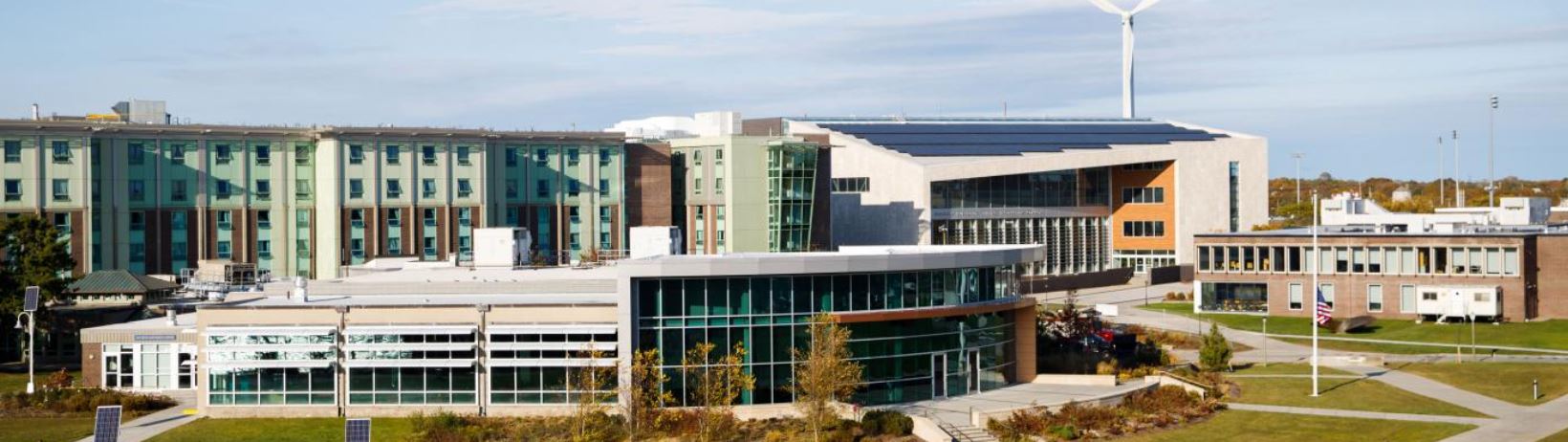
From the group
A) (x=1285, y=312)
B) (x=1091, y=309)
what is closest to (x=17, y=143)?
(x=1091, y=309)

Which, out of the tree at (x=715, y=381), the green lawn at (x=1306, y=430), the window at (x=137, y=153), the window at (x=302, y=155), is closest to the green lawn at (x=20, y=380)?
the window at (x=137, y=153)

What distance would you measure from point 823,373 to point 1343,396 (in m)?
22.6

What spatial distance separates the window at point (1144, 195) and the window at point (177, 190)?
74452 mm

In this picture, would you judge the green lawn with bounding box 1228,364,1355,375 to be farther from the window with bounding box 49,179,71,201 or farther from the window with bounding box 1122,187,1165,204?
the window with bounding box 1122,187,1165,204

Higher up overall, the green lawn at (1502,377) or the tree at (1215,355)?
the tree at (1215,355)

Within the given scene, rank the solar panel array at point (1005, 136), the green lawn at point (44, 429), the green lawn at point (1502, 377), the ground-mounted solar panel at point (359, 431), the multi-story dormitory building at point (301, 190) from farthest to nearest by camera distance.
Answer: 1. the solar panel array at point (1005, 136)
2. the multi-story dormitory building at point (301, 190)
3. the green lawn at point (1502, 377)
4. the green lawn at point (44, 429)
5. the ground-mounted solar panel at point (359, 431)

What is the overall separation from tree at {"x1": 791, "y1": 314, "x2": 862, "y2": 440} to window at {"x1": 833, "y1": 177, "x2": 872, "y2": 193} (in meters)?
65.6

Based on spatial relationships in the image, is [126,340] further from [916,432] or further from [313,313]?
[916,432]

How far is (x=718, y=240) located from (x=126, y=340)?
159ft

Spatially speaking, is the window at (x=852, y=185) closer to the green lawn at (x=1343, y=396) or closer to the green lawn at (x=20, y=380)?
the green lawn at (x=1343, y=396)

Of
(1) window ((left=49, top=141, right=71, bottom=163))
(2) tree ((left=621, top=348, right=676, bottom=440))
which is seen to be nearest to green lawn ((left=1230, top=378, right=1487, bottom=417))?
(2) tree ((left=621, top=348, right=676, bottom=440))

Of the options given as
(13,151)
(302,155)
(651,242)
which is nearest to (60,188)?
(13,151)

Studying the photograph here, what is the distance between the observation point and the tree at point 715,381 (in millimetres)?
58469

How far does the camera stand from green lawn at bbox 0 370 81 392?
70.8m
